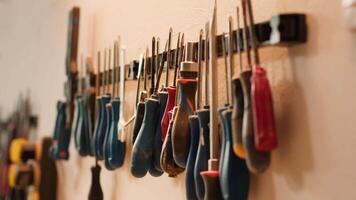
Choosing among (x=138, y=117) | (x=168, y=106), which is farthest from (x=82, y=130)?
(x=168, y=106)

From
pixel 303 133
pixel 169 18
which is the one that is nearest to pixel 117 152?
pixel 169 18

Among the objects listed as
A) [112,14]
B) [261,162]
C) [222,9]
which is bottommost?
[261,162]

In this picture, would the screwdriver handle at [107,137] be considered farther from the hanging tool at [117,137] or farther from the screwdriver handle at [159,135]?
the screwdriver handle at [159,135]

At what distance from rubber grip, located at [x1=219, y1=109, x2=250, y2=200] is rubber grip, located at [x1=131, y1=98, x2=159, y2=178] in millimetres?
233

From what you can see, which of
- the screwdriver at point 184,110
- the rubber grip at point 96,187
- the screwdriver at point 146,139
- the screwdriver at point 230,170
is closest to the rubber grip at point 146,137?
the screwdriver at point 146,139

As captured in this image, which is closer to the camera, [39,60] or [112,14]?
[112,14]

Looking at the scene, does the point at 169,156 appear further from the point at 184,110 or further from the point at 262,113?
the point at 262,113

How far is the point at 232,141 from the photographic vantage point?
529 millimetres

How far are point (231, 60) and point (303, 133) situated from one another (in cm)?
15

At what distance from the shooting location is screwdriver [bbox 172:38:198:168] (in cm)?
63

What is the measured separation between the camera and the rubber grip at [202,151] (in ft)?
1.90

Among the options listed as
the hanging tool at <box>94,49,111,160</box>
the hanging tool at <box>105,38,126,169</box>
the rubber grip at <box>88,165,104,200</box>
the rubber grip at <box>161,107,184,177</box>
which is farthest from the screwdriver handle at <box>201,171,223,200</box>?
the rubber grip at <box>88,165,104,200</box>

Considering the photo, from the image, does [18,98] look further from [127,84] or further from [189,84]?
[189,84]

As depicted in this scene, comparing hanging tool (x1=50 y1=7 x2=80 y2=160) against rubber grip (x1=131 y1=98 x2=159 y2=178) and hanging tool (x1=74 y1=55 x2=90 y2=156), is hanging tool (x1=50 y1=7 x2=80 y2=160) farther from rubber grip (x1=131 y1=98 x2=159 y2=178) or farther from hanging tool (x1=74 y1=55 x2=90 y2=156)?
rubber grip (x1=131 y1=98 x2=159 y2=178)
